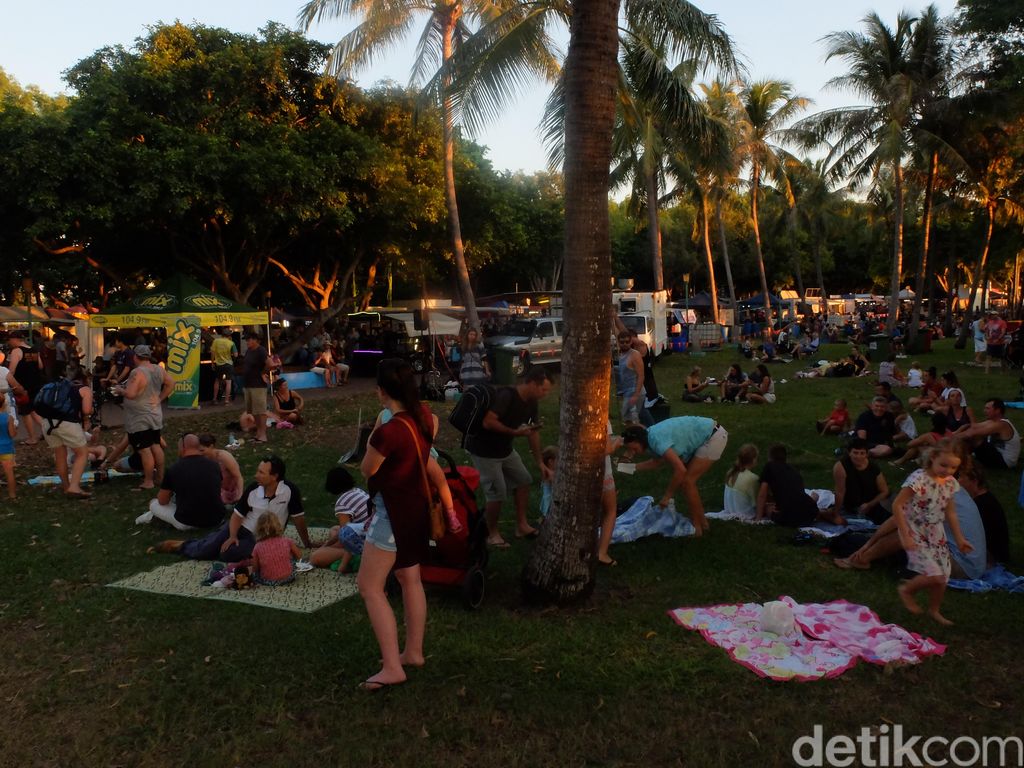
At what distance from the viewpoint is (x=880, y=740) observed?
12.6ft

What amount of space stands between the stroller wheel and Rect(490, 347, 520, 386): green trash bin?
13383mm

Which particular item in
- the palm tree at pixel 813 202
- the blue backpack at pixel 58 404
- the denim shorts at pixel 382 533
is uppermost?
the palm tree at pixel 813 202

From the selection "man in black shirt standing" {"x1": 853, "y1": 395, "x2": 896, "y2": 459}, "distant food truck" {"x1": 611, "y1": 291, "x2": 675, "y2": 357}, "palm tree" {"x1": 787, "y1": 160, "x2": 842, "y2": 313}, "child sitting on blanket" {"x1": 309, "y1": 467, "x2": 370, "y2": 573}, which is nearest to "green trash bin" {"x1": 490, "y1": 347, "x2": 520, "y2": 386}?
"distant food truck" {"x1": 611, "y1": 291, "x2": 675, "y2": 357}

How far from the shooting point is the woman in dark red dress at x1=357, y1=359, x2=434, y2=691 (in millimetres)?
4172

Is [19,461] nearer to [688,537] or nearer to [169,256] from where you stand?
[688,537]

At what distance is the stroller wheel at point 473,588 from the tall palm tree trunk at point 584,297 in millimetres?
435

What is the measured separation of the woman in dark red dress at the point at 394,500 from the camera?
4172 mm

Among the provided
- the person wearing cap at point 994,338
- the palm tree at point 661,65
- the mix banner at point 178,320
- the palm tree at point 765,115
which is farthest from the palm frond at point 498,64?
the palm tree at point 765,115

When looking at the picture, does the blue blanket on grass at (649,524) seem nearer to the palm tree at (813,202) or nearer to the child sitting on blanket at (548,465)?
the child sitting on blanket at (548,465)

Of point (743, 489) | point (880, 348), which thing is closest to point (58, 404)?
point (743, 489)

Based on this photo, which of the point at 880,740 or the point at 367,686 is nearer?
the point at 880,740

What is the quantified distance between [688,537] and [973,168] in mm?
26158

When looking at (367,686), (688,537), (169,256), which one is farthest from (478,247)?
(367,686)

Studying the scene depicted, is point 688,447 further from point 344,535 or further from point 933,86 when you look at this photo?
point 933,86
